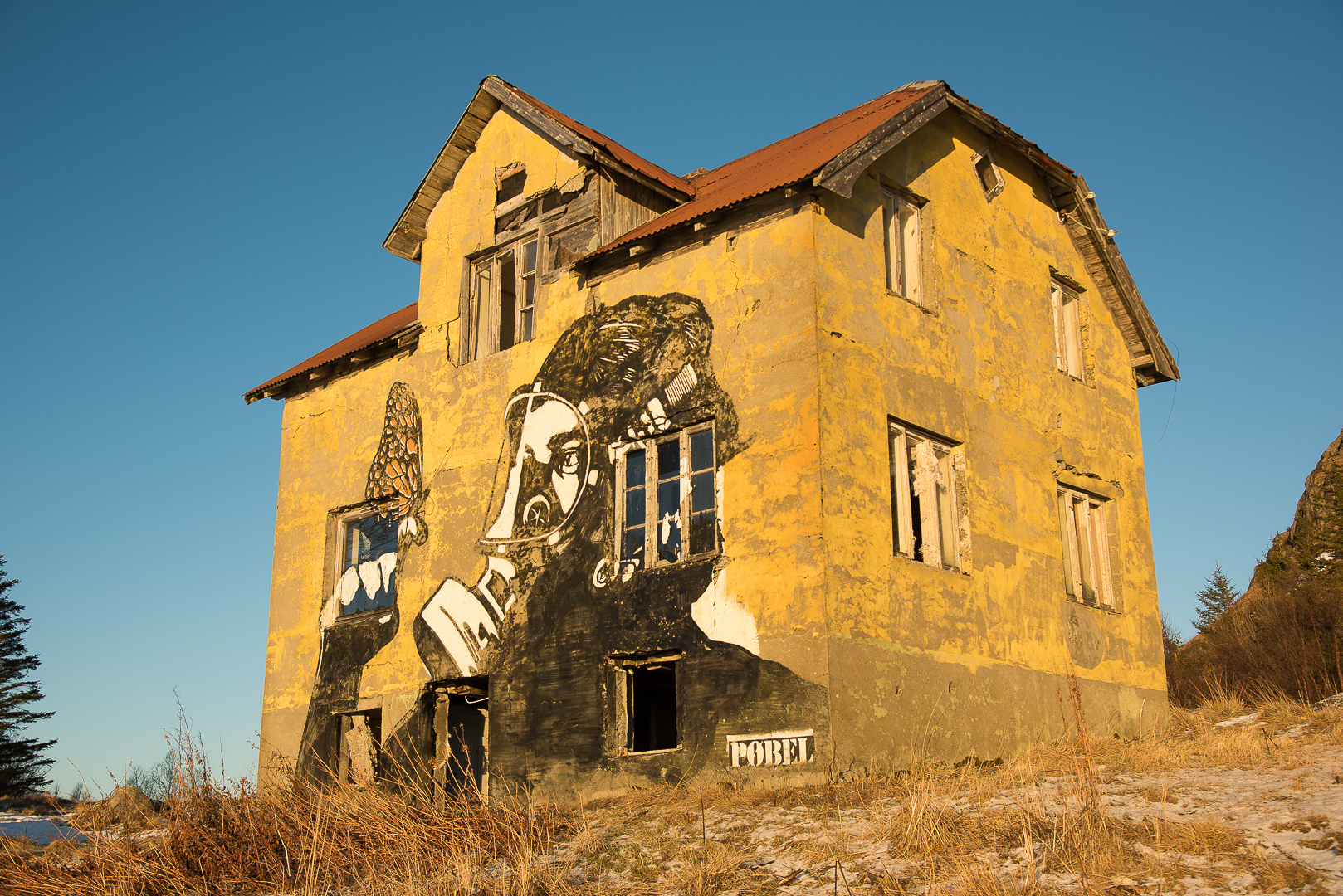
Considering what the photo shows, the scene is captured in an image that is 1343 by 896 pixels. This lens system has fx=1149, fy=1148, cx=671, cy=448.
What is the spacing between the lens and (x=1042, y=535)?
43.9 ft

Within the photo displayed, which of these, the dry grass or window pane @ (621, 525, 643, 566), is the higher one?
window pane @ (621, 525, 643, 566)

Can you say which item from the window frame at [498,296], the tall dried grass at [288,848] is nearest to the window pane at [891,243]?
the window frame at [498,296]

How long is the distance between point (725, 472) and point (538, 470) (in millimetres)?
2873

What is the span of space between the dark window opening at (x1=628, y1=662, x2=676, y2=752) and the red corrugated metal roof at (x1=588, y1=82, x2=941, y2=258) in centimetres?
528

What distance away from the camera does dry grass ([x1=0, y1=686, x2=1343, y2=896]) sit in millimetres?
6656

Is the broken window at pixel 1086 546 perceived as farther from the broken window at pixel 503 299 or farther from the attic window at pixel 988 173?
the broken window at pixel 503 299

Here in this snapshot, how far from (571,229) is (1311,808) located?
1020 centimetres

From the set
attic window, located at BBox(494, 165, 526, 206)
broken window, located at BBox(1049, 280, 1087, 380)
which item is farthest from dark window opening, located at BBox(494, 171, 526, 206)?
Result: broken window, located at BBox(1049, 280, 1087, 380)

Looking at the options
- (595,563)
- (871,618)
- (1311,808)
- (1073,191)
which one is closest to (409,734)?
(595,563)

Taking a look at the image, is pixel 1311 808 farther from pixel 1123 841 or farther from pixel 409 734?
pixel 409 734

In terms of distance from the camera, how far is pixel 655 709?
14.4 meters

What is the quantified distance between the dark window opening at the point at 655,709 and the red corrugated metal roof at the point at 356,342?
5957 mm

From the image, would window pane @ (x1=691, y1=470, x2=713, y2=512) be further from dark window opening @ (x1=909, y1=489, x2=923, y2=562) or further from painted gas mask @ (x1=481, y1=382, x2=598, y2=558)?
dark window opening @ (x1=909, y1=489, x2=923, y2=562)

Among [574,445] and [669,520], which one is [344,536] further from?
[669,520]
